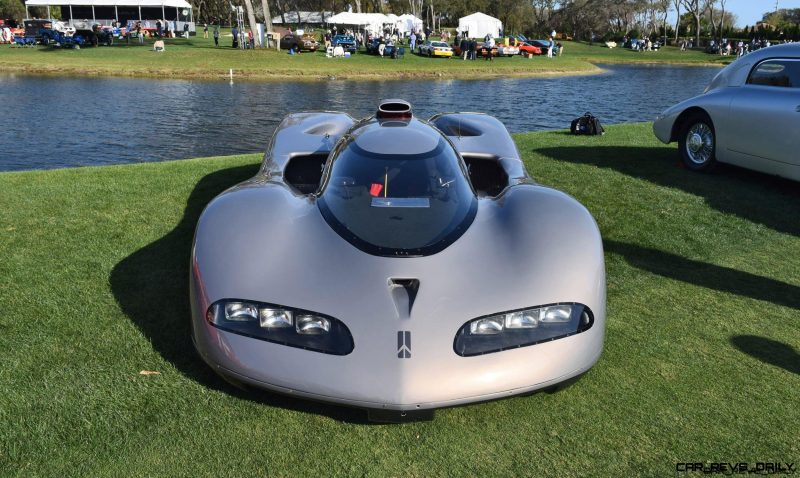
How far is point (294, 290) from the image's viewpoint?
2914mm

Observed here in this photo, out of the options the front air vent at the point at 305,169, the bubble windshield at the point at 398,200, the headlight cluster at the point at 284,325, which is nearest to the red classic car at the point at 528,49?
the front air vent at the point at 305,169

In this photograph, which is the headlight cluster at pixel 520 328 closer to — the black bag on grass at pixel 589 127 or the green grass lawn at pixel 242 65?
the black bag on grass at pixel 589 127

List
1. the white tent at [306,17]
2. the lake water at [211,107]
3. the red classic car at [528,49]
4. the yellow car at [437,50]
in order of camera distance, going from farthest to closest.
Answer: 1. the white tent at [306,17]
2. the red classic car at [528,49]
3. the yellow car at [437,50]
4. the lake water at [211,107]

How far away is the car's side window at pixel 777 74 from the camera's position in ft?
21.7

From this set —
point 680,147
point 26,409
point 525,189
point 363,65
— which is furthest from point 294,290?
point 363,65

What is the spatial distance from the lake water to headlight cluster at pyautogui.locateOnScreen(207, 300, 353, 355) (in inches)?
380

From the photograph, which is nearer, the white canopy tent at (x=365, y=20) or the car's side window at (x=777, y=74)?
the car's side window at (x=777, y=74)

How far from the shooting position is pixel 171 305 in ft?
13.4

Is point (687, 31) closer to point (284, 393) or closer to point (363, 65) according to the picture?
point (363, 65)

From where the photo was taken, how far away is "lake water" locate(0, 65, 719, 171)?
12.9m

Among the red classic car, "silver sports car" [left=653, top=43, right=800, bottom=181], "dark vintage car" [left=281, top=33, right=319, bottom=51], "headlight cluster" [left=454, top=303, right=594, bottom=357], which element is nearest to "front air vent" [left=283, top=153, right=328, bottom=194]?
"headlight cluster" [left=454, top=303, right=594, bottom=357]

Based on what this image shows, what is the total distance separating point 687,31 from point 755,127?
315ft

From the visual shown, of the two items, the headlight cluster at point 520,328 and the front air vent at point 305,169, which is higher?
the front air vent at point 305,169

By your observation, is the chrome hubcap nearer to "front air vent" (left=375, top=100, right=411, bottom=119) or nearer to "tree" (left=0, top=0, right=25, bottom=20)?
"front air vent" (left=375, top=100, right=411, bottom=119)
